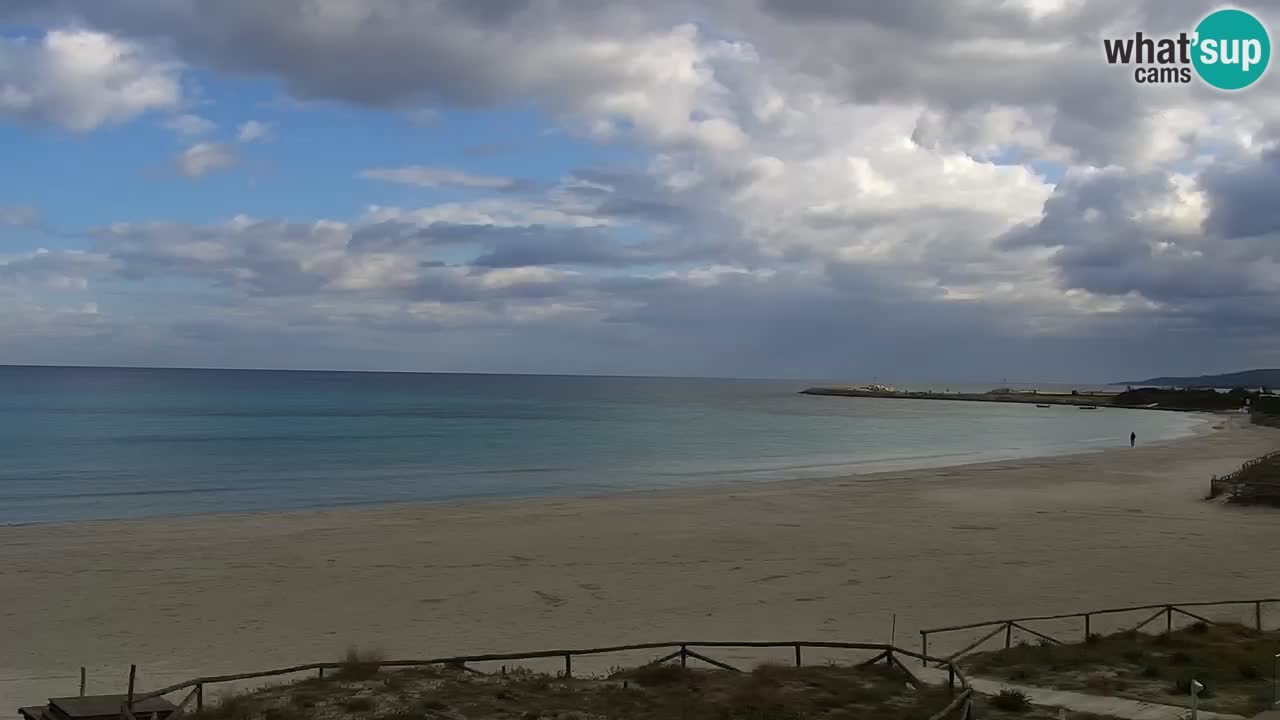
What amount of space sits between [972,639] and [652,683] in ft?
27.0

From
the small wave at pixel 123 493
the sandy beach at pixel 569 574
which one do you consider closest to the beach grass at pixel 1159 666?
the sandy beach at pixel 569 574

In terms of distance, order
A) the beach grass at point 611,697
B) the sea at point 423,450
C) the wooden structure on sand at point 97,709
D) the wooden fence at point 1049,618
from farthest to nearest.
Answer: the sea at point 423,450, the wooden fence at point 1049,618, the beach grass at point 611,697, the wooden structure on sand at point 97,709

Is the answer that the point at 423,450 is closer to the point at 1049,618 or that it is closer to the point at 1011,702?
the point at 1049,618

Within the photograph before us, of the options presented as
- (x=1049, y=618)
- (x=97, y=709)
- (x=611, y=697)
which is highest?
(x=97, y=709)

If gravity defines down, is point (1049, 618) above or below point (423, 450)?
above

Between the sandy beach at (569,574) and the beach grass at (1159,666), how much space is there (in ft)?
13.0

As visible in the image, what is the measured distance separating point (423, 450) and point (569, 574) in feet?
155

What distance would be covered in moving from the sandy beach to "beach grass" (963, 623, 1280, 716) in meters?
3.95

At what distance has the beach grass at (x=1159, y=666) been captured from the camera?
12609 mm

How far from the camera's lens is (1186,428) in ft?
331

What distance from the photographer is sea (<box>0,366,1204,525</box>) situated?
45.6 m

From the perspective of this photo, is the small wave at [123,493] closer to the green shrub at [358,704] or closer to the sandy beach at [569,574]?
the sandy beach at [569,574]

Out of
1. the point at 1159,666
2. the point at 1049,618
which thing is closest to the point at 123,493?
the point at 1049,618

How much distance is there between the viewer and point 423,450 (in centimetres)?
7050
